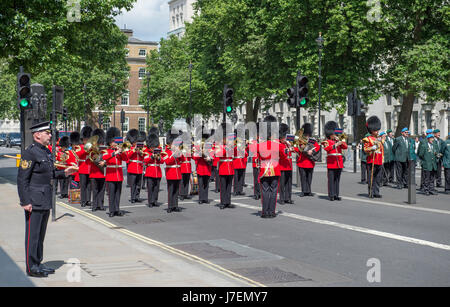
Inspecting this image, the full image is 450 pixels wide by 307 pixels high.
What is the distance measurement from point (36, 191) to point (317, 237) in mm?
5008

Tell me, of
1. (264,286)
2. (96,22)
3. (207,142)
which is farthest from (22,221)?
(96,22)

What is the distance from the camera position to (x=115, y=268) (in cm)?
788

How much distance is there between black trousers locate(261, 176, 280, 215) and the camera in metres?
13.2

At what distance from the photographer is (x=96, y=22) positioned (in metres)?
27.0

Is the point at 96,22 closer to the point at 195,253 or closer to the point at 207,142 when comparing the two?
the point at 207,142

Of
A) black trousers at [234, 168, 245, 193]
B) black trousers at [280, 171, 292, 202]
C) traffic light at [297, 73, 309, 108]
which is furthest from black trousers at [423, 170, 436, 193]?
black trousers at [234, 168, 245, 193]

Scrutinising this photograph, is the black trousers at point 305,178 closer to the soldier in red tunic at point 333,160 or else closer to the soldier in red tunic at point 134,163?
the soldier in red tunic at point 333,160

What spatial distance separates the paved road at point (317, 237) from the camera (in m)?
7.88

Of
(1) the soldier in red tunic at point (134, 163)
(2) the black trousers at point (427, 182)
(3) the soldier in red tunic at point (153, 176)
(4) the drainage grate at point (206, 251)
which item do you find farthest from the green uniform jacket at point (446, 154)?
(4) the drainage grate at point (206, 251)

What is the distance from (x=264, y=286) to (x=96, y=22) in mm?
22011

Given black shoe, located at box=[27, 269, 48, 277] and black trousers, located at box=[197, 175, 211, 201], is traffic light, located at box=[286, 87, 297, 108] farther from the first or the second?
black shoe, located at box=[27, 269, 48, 277]

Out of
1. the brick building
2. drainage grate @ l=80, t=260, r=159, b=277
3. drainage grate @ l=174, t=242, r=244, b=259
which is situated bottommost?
drainage grate @ l=174, t=242, r=244, b=259

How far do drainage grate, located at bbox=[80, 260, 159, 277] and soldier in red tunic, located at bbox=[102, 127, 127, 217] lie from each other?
5.74m

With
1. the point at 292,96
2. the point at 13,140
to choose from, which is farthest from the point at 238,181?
the point at 13,140
